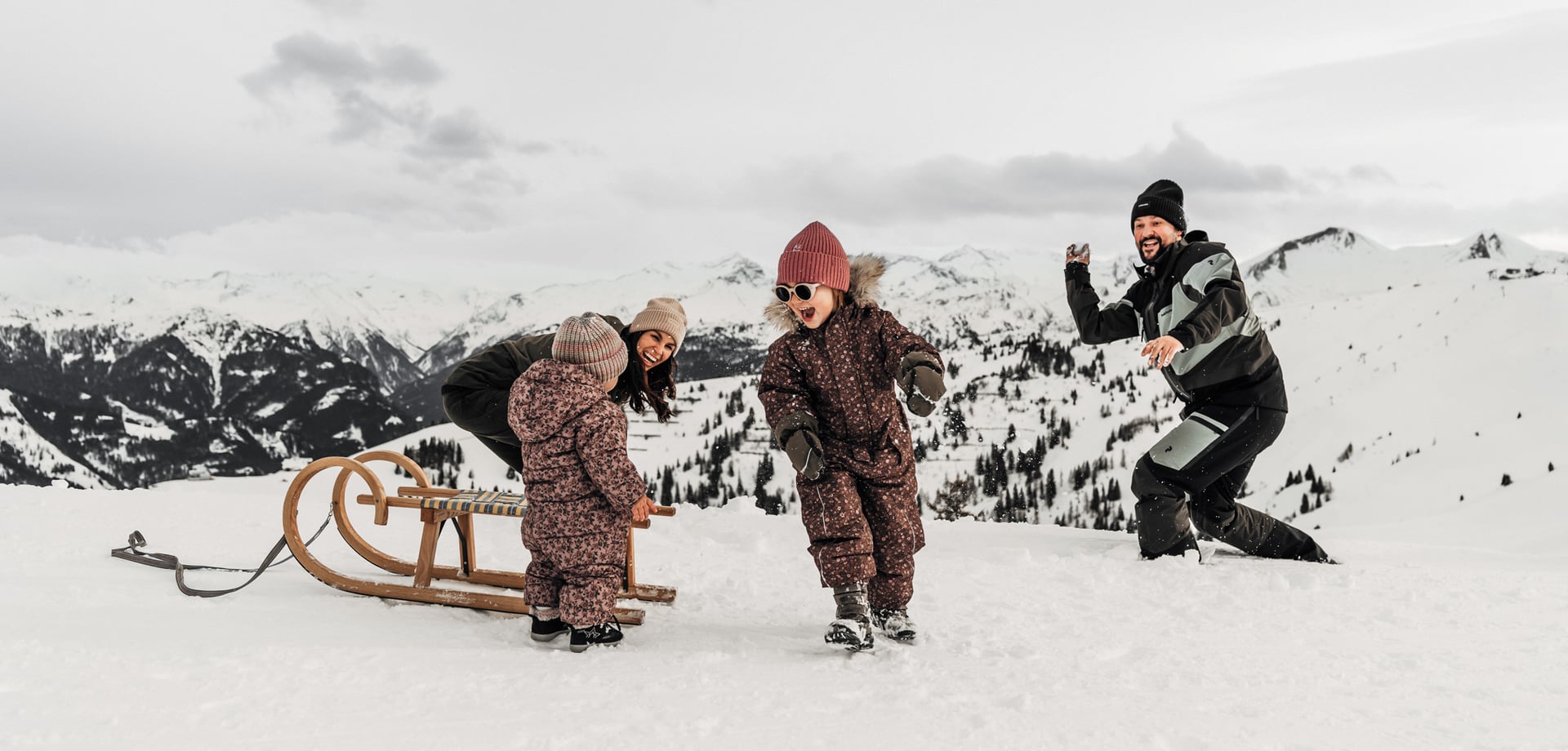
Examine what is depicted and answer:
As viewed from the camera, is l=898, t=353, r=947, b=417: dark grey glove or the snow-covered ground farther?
l=898, t=353, r=947, b=417: dark grey glove

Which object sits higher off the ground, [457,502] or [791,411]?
[791,411]

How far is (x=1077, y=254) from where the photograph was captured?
553cm

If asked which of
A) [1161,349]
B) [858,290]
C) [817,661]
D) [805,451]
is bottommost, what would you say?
[817,661]

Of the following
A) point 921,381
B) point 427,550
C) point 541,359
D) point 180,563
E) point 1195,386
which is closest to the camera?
point 921,381

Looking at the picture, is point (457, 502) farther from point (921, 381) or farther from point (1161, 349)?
point (1161, 349)

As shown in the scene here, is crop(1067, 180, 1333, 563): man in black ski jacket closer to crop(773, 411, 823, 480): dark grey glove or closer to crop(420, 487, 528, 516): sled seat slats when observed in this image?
Answer: crop(773, 411, 823, 480): dark grey glove

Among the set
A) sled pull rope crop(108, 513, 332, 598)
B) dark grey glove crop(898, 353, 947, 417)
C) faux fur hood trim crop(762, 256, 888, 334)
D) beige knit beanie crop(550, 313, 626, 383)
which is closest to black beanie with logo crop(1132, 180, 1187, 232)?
faux fur hood trim crop(762, 256, 888, 334)

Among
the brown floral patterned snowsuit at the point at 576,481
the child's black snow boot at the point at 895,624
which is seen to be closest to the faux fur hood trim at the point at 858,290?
the brown floral patterned snowsuit at the point at 576,481

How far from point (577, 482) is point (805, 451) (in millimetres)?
1048

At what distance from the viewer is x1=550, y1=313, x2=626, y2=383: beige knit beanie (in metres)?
4.05

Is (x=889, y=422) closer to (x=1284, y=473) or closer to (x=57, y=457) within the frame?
(x=1284, y=473)

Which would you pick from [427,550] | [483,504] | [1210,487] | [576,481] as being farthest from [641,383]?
[1210,487]

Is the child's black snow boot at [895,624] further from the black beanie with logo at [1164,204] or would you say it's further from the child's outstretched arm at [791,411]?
the black beanie with logo at [1164,204]

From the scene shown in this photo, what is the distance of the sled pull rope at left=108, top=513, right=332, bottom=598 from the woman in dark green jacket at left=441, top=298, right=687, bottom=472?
3.26 feet
